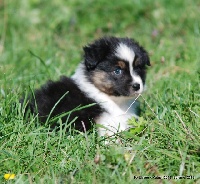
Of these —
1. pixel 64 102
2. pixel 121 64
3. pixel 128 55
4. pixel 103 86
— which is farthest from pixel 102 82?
pixel 64 102

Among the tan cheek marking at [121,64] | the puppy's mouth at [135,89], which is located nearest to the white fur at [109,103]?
the puppy's mouth at [135,89]

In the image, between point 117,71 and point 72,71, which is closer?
point 117,71

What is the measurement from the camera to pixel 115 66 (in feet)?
20.7

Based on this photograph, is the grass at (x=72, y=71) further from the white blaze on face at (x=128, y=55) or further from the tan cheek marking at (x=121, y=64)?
the tan cheek marking at (x=121, y=64)

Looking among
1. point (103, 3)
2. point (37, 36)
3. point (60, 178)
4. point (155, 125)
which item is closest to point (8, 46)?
point (37, 36)

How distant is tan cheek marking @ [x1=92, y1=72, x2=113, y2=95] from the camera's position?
638cm

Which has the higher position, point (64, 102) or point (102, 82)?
point (102, 82)

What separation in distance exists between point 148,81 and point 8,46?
2996 mm

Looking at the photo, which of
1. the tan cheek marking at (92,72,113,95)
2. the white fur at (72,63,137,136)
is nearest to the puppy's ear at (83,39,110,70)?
the tan cheek marking at (92,72,113,95)

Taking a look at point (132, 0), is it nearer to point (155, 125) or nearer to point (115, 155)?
point (155, 125)

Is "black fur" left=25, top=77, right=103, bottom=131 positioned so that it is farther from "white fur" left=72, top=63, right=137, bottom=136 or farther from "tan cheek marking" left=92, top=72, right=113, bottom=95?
"tan cheek marking" left=92, top=72, right=113, bottom=95

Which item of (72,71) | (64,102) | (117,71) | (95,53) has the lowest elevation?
(64,102)

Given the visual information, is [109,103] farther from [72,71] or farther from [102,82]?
[72,71]

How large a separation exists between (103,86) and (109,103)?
0.23m
